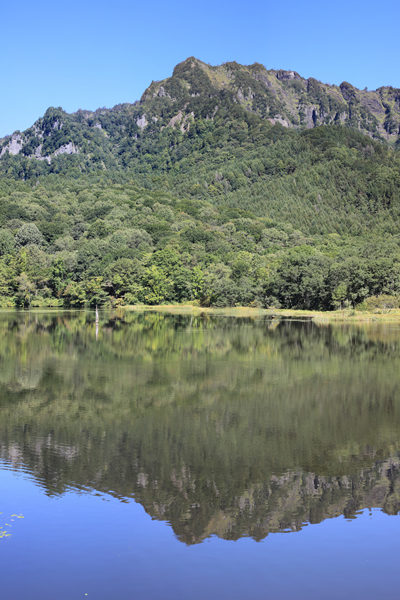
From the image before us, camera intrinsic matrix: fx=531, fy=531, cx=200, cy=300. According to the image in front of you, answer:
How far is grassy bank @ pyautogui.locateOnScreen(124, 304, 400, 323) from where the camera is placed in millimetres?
67750

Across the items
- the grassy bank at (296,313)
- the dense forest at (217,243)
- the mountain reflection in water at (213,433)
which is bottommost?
the grassy bank at (296,313)

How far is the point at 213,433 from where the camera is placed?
1530 centimetres

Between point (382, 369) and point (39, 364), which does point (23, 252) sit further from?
point (382, 369)

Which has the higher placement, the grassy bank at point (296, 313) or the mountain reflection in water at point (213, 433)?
the mountain reflection in water at point (213, 433)

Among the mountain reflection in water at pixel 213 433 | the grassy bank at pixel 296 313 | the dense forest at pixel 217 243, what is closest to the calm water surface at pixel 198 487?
the mountain reflection in water at pixel 213 433

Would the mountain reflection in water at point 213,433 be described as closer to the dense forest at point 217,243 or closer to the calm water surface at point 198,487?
the calm water surface at point 198,487

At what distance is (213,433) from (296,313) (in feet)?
221

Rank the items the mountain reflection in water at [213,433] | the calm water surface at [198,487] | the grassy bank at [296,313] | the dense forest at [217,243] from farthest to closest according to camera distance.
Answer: the dense forest at [217,243]
the grassy bank at [296,313]
the mountain reflection in water at [213,433]
the calm water surface at [198,487]

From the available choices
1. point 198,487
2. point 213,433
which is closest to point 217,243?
point 213,433

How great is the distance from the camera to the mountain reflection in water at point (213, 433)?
10734 mm

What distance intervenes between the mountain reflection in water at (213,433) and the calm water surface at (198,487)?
6 cm

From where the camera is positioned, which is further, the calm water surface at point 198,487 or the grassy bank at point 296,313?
the grassy bank at point 296,313

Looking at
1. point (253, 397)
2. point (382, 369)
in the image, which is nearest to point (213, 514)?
point (253, 397)

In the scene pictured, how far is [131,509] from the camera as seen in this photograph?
10.3 m
